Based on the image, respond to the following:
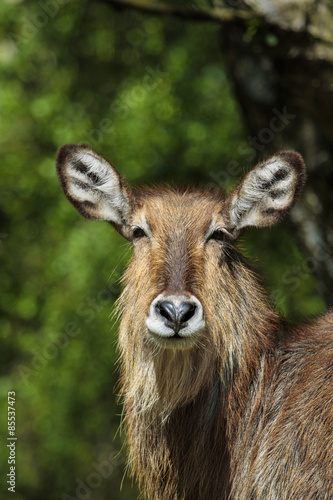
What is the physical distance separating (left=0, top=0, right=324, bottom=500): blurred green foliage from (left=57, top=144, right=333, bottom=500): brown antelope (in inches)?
230

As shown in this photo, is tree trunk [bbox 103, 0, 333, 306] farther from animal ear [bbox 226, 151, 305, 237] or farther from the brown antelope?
the brown antelope

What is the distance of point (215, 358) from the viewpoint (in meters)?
5.67

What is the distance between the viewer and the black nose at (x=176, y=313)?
5105mm

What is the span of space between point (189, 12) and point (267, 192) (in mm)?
3934

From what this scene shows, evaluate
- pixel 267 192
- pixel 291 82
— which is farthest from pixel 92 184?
pixel 291 82

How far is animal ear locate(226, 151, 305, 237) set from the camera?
5.89 meters

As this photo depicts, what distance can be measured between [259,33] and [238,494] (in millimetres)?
5115

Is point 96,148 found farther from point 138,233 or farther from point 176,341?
point 176,341

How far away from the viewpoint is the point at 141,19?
13953mm

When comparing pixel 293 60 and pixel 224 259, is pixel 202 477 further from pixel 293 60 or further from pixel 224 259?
pixel 293 60

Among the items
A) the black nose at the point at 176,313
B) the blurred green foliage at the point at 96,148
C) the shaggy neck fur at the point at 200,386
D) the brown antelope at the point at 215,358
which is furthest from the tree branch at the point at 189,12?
the black nose at the point at 176,313

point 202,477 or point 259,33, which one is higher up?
point 259,33

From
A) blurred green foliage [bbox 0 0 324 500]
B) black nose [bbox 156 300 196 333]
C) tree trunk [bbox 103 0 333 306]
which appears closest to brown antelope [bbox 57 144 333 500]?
black nose [bbox 156 300 196 333]

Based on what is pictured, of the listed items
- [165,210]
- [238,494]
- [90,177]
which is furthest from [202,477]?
[90,177]
